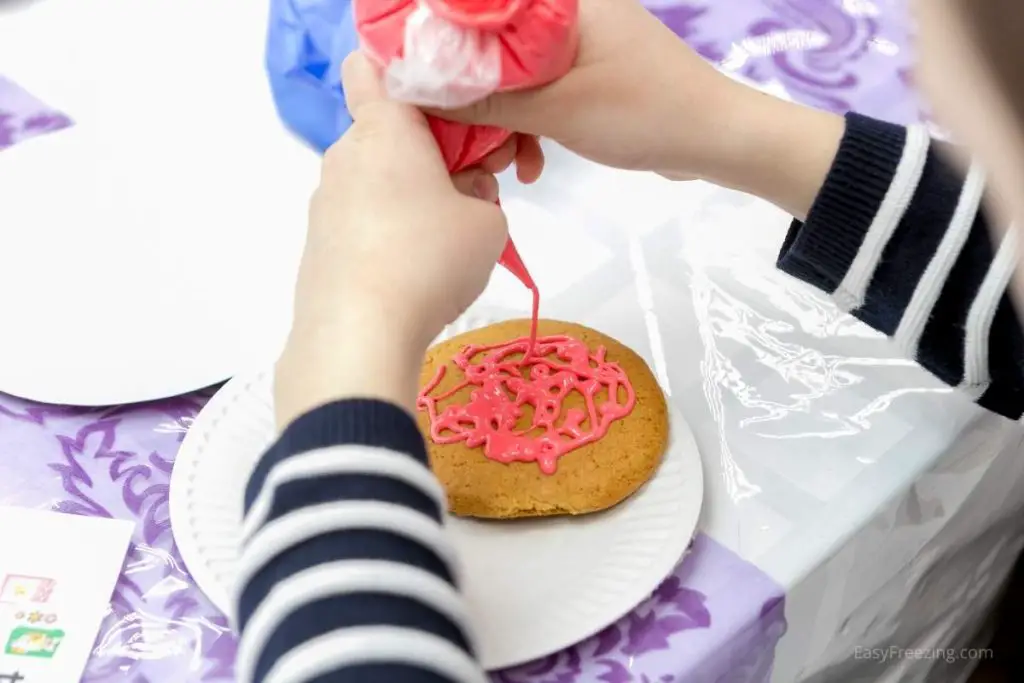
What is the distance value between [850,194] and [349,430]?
36 cm

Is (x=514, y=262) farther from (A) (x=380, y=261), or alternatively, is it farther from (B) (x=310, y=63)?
(B) (x=310, y=63)

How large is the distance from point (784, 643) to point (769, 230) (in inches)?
13.6

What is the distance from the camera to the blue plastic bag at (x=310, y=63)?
2.61 ft

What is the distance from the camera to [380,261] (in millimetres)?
517

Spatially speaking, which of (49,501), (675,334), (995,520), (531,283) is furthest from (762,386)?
(49,501)

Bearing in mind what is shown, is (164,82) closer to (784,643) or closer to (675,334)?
(675,334)

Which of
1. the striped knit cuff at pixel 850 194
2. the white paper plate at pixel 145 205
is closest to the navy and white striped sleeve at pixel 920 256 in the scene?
the striped knit cuff at pixel 850 194

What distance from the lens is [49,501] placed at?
2.09ft

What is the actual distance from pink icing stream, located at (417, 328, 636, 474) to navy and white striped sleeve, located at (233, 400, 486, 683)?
0.17m

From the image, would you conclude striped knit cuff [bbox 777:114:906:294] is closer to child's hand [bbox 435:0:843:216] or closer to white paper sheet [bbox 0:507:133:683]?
child's hand [bbox 435:0:843:216]

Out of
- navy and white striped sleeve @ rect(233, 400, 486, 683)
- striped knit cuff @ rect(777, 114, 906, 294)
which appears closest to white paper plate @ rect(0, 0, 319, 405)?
navy and white striped sleeve @ rect(233, 400, 486, 683)

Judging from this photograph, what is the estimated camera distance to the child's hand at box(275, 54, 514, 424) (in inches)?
19.5

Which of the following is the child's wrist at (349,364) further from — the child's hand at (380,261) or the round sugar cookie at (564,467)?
the round sugar cookie at (564,467)

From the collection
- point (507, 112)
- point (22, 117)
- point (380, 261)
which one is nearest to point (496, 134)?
point (507, 112)
